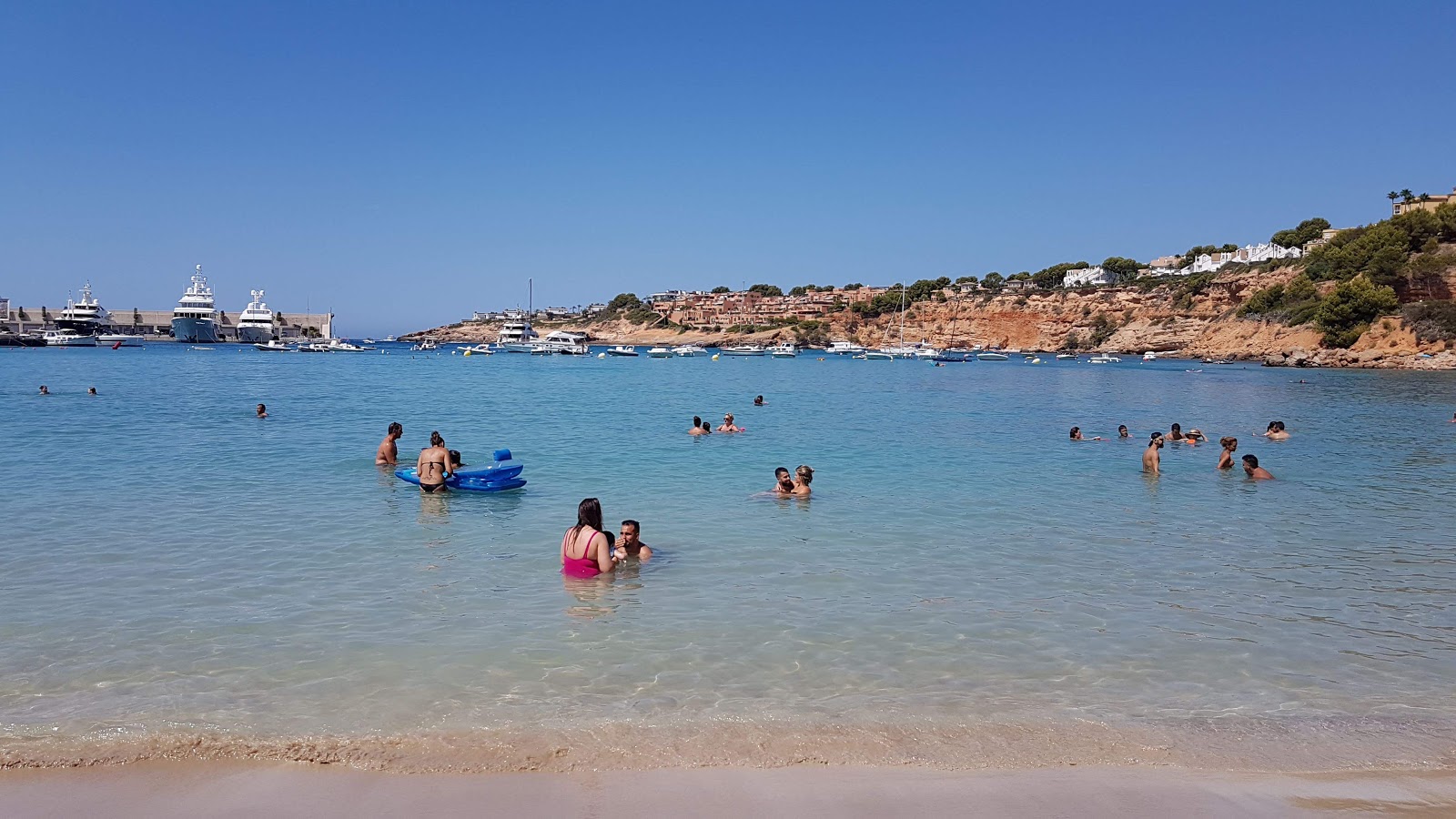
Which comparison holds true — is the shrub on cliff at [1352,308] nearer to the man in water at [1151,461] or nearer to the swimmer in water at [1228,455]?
the swimmer in water at [1228,455]

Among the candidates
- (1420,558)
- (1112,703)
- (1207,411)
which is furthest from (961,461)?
(1207,411)

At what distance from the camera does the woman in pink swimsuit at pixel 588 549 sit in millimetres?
9320

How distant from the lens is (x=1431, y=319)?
214 feet

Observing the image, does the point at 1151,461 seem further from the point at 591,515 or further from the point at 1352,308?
the point at 1352,308

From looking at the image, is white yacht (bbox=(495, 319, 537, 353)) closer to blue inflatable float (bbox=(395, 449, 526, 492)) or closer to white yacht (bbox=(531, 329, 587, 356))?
white yacht (bbox=(531, 329, 587, 356))

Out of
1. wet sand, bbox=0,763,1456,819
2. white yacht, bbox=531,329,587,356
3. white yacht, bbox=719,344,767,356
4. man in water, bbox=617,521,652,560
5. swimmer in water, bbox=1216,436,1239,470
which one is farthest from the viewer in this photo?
white yacht, bbox=719,344,767,356

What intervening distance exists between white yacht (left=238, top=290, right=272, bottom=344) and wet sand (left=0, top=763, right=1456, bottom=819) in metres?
153

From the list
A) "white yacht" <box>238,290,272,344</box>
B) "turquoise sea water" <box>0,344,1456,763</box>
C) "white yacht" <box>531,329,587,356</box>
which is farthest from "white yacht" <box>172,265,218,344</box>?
Answer: "turquoise sea water" <box>0,344,1456,763</box>

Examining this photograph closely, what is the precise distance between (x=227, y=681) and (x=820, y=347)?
145 m

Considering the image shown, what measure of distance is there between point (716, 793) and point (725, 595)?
394 cm

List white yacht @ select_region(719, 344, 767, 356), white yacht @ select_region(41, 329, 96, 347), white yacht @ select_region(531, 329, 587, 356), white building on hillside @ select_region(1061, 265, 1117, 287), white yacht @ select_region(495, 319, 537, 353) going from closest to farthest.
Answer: white yacht @ select_region(531, 329, 587, 356) → white yacht @ select_region(41, 329, 96, 347) → white yacht @ select_region(719, 344, 767, 356) → white yacht @ select_region(495, 319, 537, 353) → white building on hillside @ select_region(1061, 265, 1117, 287)

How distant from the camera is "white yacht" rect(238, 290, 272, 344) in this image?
143 m

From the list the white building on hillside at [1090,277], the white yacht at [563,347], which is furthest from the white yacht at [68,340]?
the white building on hillside at [1090,277]

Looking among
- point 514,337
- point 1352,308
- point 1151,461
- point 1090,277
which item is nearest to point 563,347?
point 514,337
